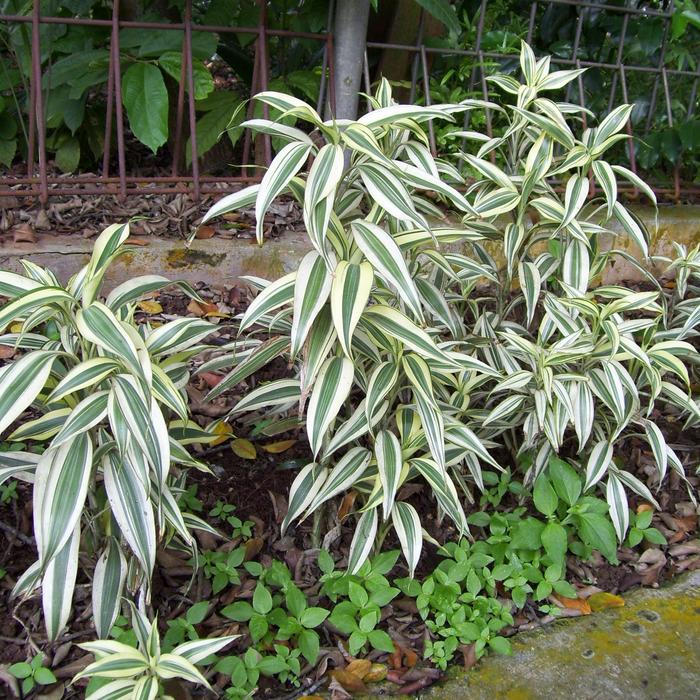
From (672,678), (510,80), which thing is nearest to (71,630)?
(672,678)

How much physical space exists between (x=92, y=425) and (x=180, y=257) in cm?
153

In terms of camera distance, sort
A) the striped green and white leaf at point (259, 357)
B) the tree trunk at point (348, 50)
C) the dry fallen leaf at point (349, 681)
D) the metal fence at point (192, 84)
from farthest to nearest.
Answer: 1. the tree trunk at point (348, 50)
2. the metal fence at point (192, 84)
3. the striped green and white leaf at point (259, 357)
4. the dry fallen leaf at point (349, 681)

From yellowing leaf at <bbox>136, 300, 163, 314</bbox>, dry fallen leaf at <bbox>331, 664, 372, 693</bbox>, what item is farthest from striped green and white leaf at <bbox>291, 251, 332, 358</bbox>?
yellowing leaf at <bbox>136, 300, 163, 314</bbox>

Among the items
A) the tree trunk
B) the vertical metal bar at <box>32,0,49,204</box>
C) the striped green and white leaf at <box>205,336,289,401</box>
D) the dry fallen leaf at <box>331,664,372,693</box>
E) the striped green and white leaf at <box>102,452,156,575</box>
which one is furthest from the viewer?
the tree trunk

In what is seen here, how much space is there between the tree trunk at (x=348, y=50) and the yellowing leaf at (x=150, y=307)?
3.20 feet

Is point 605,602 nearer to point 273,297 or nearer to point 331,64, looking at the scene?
point 273,297

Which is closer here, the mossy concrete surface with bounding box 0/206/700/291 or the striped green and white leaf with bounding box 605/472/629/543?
the striped green and white leaf with bounding box 605/472/629/543

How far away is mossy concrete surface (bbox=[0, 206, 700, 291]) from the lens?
8.52 feet

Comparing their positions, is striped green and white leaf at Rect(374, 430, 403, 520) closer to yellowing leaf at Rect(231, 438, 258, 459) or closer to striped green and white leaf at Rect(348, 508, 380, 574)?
striped green and white leaf at Rect(348, 508, 380, 574)

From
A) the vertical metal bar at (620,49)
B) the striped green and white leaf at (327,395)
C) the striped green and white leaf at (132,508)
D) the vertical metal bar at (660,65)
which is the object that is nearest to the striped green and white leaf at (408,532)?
the striped green and white leaf at (327,395)

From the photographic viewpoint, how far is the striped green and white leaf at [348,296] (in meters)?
1.34

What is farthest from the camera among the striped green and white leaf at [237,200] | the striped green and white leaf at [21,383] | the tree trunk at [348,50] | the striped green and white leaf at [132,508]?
the tree trunk at [348,50]

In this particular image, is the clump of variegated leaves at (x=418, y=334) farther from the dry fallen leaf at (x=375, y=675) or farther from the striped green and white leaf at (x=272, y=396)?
the dry fallen leaf at (x=375, y=675)

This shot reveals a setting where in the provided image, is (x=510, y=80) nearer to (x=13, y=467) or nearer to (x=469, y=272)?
(x=469, y=272)
